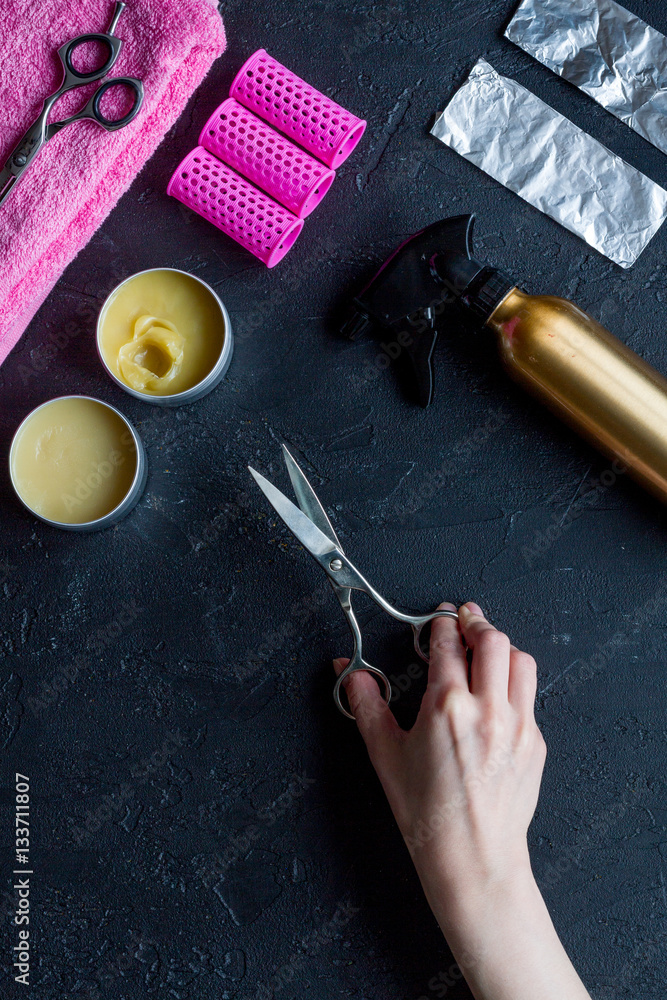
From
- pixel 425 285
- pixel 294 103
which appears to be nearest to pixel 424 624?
pixel 425 285

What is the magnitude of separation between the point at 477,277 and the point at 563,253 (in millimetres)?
181

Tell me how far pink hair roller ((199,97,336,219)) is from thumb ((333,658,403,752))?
0.63 m

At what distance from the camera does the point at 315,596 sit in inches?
41.0

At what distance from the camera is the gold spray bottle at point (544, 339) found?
92 cm

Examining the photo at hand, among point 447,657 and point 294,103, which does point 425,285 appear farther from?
point 447,657

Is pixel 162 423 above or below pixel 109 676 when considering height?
above

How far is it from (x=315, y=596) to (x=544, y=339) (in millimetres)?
459

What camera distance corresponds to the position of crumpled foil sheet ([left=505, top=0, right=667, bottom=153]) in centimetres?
103

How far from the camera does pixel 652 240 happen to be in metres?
1.03

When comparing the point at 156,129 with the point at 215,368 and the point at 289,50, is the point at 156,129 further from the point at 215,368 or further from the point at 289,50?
the point at 215,368

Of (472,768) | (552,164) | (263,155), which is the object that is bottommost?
(472,768)

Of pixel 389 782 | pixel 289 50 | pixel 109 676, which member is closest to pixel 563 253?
pixel 289 50

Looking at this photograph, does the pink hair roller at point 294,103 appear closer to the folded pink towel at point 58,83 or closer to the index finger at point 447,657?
the folded pink towel at point 58,83

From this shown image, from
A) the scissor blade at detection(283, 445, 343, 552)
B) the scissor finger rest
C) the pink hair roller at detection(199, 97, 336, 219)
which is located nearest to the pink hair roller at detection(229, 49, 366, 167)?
the pink hair roller at detection(199, 97, 336, 219)
